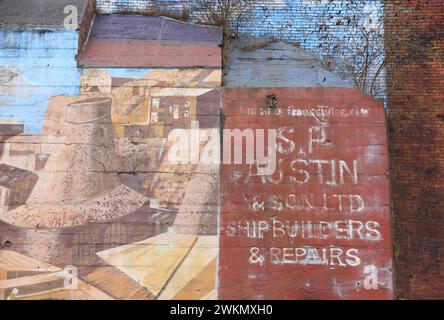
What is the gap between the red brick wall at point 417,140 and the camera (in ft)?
21.4

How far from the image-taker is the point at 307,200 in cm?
620

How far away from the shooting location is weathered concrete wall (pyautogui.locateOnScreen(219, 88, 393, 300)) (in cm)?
599

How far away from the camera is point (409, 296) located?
6.40 metres

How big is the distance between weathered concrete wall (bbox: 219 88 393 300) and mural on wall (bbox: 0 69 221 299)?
1.18 feet

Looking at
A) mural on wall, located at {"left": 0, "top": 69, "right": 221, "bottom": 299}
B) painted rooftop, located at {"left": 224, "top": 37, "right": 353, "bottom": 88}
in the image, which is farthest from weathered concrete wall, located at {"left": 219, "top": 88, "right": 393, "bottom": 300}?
mural on wall, located at {"left": 0, "top": 69, "right": 221, "bottom": 299}

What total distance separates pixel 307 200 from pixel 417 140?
2.16 metres

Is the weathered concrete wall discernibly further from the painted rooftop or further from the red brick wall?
the red brick wall

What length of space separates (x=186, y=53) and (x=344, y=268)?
3871 mm

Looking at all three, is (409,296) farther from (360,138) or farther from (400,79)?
(400,79)

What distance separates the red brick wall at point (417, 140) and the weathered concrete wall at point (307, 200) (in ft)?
2.34

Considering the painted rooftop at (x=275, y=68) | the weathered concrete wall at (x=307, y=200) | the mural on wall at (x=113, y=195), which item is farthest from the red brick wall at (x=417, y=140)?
the mural on wall at (x=113, y=195)

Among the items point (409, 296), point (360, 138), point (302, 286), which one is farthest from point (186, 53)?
point (409, 296)

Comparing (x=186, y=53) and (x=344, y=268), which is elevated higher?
(x=186, y=53)

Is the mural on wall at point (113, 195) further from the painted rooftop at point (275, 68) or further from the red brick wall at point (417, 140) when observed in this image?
the red brick wall at point (417, 140)
